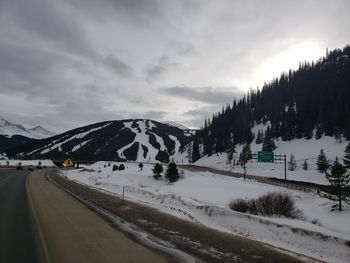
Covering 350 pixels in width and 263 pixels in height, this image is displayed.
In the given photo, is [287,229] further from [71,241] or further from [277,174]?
[277,174]

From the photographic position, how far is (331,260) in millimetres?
11258

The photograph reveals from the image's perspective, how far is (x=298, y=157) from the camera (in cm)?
15162

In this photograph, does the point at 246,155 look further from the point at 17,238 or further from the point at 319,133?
the point at 17,238

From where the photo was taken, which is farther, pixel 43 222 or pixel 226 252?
pixel 43 222

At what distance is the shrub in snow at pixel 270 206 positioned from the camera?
22.5m

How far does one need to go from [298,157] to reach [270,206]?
134280 mm

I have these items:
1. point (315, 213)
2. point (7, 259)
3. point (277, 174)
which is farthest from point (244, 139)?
point (7, 259)

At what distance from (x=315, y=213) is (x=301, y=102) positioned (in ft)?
526

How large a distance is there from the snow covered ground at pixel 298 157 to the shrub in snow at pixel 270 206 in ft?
219

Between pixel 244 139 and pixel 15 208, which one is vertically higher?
pixel 244 139

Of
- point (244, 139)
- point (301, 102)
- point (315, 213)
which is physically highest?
point (301, 102)

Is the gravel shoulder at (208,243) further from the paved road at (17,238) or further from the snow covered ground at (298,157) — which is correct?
the snow covered ground at (298,157)

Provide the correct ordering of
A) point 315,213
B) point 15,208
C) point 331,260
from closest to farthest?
point 331,260 < point 15,208 < point 315,213

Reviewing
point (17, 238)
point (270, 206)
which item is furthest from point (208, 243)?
point (270, 206)
